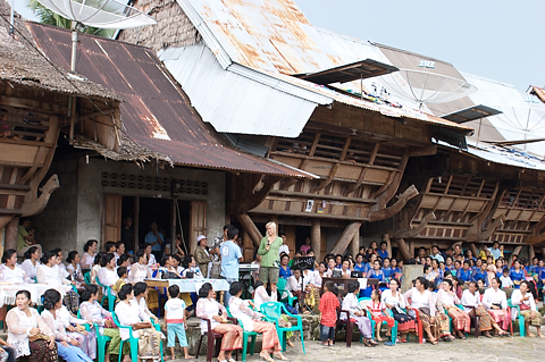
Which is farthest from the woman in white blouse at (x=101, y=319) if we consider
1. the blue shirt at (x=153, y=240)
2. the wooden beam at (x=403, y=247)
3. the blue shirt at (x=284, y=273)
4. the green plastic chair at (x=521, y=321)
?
the wooden beam at (x=403, y=247)

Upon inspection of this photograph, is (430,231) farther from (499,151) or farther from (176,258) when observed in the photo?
(176,258)

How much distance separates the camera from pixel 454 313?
12.6 meters

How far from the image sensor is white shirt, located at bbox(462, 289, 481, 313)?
13195 mm

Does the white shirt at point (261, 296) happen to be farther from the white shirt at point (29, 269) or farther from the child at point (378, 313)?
the white shirt at point (29, 269)

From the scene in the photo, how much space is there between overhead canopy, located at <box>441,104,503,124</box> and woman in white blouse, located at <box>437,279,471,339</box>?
6694 millimetres

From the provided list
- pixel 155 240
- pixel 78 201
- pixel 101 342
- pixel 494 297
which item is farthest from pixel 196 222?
pixel 494 297

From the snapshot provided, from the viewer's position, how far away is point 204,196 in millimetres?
14758

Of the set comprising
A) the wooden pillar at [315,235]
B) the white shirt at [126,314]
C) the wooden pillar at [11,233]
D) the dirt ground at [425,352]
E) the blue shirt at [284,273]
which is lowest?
the dirt ground at [425,352]

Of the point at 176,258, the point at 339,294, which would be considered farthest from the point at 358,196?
the point at 176,258

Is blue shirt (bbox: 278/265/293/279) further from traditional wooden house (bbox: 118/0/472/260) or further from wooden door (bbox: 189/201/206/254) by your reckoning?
wooden door (bbox: 189/201/206/254)

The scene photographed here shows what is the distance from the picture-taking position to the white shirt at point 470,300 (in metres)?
13.2

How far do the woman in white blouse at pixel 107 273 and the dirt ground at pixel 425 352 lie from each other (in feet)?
6.20

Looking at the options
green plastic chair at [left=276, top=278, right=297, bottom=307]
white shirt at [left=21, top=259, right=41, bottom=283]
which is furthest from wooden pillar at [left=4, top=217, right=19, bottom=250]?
green plastic chair at [left=276, top=278, right=297, bottom=307]

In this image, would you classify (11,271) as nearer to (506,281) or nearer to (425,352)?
(425,352)
